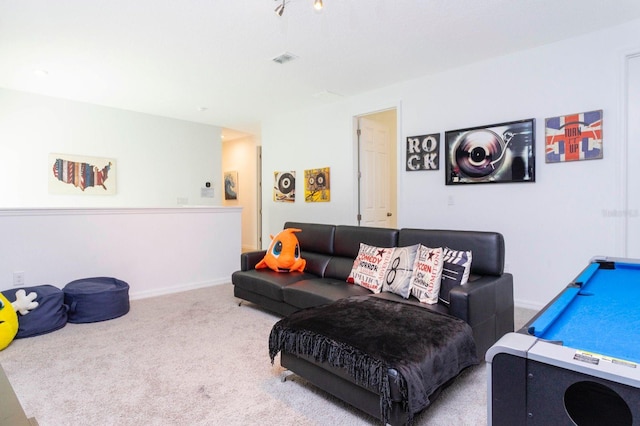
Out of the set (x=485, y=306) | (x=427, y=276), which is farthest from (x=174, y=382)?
(x=485, y=306)

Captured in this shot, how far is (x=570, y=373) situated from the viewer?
860 mm

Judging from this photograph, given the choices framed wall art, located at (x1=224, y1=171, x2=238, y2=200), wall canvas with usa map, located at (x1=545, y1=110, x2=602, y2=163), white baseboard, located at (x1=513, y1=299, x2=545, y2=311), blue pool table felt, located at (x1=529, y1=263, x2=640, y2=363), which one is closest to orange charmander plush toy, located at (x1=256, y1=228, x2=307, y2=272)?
white baseboard, located at (x1=513, y1=299, x2=545, y2=311)

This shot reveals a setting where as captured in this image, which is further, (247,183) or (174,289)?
(247,183)

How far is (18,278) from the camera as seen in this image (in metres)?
3.36

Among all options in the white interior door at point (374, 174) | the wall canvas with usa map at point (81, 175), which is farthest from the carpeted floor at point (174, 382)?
the wall canvas with usa map at point (81, 175)

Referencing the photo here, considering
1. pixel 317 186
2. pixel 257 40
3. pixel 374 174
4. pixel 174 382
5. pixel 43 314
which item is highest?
pixel 257 40

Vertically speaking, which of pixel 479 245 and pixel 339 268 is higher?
pixel 479 245

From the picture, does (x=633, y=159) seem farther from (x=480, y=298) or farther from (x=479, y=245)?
(x=480, y=298)

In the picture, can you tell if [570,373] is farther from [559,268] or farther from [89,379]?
[559,268]

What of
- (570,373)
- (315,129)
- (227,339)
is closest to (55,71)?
(315,129)

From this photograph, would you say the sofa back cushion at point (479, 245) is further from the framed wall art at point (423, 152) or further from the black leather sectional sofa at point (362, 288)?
the framed wall art at point (423, 152)

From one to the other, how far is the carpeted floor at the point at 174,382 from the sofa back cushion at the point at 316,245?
0.80 metres

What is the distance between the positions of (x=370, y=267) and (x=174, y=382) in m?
1.68

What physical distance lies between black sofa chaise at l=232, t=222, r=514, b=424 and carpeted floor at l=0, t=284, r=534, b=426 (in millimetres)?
181
